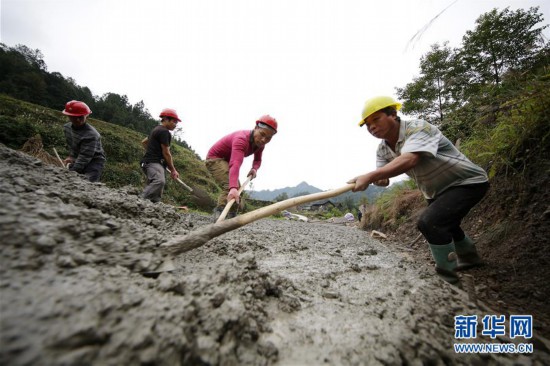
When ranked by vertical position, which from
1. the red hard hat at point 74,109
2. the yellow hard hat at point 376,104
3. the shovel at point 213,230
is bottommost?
the shovel at point 213,230

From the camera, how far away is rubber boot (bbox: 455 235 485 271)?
85.7 inches

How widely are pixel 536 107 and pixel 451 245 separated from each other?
6.07 feet

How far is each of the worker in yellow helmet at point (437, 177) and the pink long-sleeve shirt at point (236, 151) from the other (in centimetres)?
174

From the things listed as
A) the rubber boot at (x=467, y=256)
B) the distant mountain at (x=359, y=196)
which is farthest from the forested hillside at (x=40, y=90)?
the rubber boot at (x=467, y=256)

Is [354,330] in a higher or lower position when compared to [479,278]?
lower

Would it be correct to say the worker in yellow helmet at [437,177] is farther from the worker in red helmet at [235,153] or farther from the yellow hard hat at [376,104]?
the worker in red helmet at [235,153]

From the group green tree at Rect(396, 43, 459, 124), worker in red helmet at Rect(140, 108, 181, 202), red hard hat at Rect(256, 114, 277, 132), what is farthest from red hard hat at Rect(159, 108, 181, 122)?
green tree at Rect(396, 43, 459, 124)

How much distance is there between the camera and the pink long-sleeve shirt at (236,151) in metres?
3.30

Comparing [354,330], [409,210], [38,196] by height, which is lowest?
[354,330]

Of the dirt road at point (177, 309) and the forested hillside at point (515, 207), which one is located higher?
the forested hillside at point (515, 207)

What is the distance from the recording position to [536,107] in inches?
93.1

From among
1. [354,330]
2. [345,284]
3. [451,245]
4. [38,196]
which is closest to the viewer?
[354,330]

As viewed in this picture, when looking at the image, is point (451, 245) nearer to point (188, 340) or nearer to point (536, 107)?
point (536, 107)

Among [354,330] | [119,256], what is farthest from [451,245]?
[119,256]
